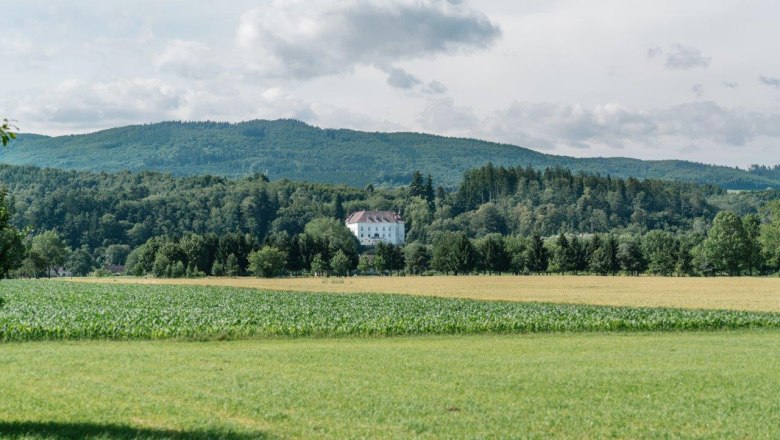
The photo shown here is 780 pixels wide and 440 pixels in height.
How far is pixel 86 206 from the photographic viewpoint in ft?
619

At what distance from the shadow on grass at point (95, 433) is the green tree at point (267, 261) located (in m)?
104

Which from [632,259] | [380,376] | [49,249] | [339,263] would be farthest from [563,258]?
[380,376]

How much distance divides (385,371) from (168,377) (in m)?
5.91

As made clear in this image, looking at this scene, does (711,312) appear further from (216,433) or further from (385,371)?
(216,433)

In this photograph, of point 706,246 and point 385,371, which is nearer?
point 385,371

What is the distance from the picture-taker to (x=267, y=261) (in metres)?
118

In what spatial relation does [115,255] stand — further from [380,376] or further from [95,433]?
[95,433]

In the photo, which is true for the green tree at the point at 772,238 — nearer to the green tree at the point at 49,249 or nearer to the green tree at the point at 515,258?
the green tree at the point at 515,258

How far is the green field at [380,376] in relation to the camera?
1468cm

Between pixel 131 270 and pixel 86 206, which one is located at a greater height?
pixel 86 206

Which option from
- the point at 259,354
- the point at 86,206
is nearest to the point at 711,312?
the point at 259,354

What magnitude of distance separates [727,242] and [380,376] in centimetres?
11023

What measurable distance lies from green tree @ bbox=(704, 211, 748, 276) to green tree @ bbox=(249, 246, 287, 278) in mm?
64805

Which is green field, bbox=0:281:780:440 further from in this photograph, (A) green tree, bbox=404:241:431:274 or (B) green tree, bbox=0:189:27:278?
(A) green tree, bbox=404:241:431:274
